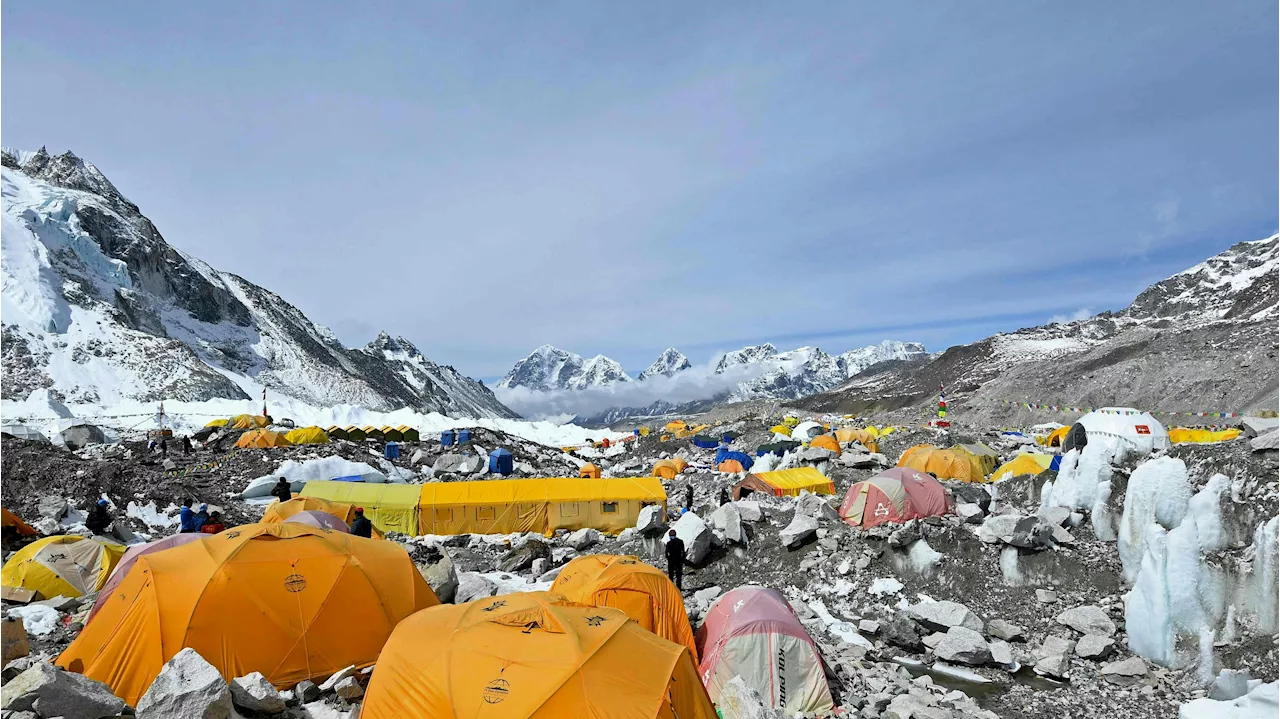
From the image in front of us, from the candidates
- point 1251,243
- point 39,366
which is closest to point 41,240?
point 39,366

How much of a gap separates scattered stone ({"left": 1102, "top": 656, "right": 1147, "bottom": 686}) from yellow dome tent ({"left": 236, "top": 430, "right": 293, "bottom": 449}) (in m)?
35.3

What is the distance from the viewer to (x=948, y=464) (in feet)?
81.8

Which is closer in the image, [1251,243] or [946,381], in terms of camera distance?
[946,381]

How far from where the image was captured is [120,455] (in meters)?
31.0

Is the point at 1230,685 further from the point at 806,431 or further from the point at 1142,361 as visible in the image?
the point at 1142,361

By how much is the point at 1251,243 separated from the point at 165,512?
216 metres

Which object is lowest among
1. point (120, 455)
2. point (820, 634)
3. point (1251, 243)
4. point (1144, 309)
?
point (820, 634)

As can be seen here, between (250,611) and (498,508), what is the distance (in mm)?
14171

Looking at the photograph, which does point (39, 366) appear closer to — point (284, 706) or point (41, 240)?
point (41, 240)

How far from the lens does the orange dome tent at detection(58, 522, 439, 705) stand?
27.4ft

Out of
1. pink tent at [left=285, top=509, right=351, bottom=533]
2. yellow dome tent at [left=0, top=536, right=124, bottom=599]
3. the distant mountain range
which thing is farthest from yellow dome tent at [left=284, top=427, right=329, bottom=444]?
the distant mountain range

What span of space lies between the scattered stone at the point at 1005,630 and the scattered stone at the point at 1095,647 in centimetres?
91

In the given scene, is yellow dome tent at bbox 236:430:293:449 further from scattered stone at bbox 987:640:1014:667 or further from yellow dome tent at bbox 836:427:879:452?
scattered stone at bbox 987:640:1014:667

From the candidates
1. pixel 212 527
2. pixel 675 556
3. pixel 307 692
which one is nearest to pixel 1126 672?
pixel 675 556
